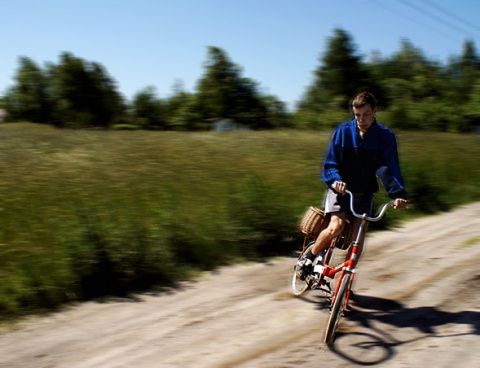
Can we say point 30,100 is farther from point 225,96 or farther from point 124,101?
point 225,96

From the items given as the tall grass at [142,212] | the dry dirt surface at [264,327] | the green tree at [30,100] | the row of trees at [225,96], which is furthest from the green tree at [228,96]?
the dry dirt surface at [264,327]

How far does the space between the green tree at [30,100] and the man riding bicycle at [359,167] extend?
6694 cm

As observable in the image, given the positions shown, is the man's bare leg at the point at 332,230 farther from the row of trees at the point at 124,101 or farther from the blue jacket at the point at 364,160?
the row of trees at the point at 124,101

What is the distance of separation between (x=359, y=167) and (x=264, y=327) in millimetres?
1702

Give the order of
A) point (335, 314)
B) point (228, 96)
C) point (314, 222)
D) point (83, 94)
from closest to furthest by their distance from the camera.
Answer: point (335, 314) → point (314, 222) → point (228, 96) → point (83, 94)

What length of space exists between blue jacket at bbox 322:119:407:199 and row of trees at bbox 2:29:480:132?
4708 cm

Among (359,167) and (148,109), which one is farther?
(148,109)

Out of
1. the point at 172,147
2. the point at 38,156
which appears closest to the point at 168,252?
the point at 38,156

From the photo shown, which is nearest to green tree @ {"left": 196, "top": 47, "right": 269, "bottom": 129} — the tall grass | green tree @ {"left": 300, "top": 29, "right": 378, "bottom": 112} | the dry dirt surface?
green tree @ {"left": 300, "top": 29, "right": 378, "bottom": 112}

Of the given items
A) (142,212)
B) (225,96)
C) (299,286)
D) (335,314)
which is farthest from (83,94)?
(335,314)

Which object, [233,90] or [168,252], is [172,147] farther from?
[233,90]

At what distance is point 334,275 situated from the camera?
5020mm

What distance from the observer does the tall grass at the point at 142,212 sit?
6.09m

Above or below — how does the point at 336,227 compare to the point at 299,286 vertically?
above
